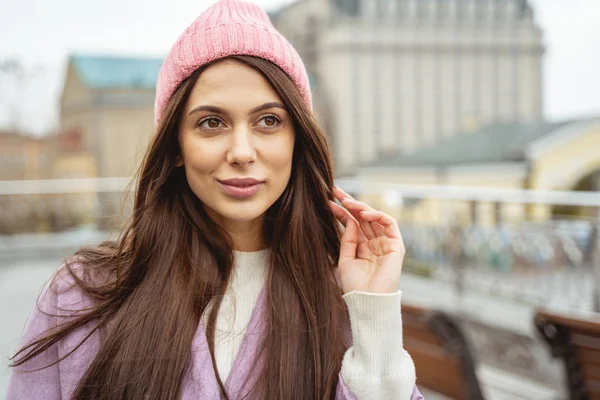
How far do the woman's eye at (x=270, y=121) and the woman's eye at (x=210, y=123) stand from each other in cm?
8

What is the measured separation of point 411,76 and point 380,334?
106ft

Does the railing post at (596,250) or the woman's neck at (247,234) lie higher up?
the woman's neck at (247,234)

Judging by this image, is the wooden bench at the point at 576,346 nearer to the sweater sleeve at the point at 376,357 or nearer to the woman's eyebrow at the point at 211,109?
the sweater sleeve at the point at 376,357

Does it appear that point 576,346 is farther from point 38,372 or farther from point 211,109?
point 38,372

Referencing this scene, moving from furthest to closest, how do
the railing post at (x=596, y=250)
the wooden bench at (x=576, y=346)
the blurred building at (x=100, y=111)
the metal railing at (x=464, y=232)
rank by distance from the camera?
the blurred building at (x=100, y=111), the metal railing at (x=464, y=232), the railing post at (x=596, y=250), the wooden bench at (x=576, y=346)

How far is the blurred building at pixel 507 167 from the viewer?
5.48 meters

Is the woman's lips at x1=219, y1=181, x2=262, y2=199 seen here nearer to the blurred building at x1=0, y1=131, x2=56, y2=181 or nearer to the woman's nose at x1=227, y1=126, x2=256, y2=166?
the woman's nose at x1=227, y1=126, x2=256, y2=166

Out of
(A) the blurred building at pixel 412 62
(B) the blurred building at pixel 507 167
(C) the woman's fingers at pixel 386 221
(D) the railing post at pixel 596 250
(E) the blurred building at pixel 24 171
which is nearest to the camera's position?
(C) the woman's fingers at pixel 386 221

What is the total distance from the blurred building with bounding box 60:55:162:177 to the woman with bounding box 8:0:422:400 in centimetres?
876

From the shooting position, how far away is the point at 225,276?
1326 mm

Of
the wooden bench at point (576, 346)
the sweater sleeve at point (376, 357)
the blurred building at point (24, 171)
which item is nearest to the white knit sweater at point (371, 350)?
the sweater sleeve at point (376, 357)

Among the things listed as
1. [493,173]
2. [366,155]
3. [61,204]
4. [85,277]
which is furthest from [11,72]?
[366,155]

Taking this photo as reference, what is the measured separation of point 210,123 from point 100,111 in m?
13.9

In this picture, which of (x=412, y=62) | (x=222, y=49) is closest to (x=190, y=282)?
(x=222, y=49)
